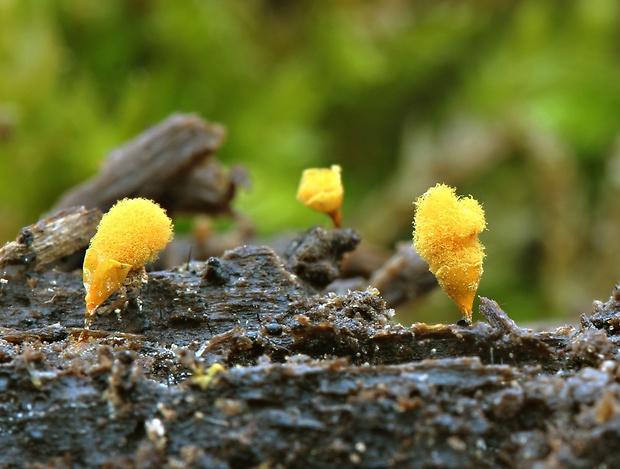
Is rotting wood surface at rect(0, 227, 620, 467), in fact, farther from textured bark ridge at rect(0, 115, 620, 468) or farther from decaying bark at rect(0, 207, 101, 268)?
decaying bark at rect(0, 207, 101, 268)

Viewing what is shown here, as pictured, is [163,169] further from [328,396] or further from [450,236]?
[328,396]

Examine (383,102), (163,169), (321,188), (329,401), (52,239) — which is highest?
(383,102)

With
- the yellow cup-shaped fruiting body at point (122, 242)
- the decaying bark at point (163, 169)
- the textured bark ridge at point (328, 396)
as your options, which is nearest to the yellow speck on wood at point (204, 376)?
the textured bark ridge at point (328, 396)

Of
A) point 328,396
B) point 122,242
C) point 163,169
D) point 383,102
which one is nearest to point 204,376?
point 328,396

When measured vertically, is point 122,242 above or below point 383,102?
below

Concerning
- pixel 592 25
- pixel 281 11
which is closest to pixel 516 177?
pixel 592 25

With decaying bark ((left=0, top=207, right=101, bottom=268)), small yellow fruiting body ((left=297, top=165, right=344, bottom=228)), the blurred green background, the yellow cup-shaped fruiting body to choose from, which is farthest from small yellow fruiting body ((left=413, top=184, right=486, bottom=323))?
the blurred green background
